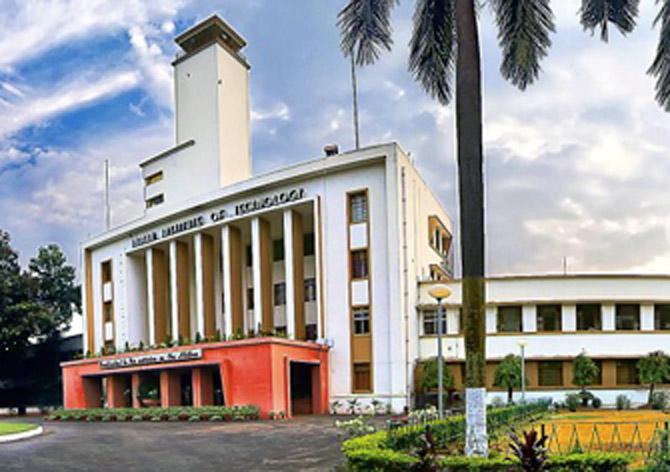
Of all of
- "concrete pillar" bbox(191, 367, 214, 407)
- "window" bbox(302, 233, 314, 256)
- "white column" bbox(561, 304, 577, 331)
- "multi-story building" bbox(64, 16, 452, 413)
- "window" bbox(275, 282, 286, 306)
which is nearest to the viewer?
"multi-story building" bbox(64, 16, 452, 413)

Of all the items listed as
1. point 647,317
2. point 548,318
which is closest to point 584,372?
point 548,318

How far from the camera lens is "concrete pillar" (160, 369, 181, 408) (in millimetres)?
31500

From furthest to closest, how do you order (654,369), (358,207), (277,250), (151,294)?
(151,294) → (277,250) → (358,207) → (654,369)

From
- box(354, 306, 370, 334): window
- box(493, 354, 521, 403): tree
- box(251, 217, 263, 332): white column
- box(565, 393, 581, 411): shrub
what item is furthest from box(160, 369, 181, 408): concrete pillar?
box(565, 393, 581, 411): shrub

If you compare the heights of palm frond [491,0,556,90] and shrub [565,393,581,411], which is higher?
palm frond [491,0,556,90]

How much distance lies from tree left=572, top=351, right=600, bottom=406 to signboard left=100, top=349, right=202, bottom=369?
55.0 feet

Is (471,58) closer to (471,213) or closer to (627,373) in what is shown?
(471,213)

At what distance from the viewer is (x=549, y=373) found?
2975 cm

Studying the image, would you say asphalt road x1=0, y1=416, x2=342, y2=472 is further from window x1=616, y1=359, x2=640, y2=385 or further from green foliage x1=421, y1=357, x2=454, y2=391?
window x1=616, y1=359, x2=640, y2=385

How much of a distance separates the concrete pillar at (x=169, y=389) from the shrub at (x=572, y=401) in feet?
59.7

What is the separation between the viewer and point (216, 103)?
4031 cm

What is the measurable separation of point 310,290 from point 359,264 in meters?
5.37

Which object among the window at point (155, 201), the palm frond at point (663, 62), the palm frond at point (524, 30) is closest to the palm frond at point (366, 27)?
the palm frond at point (524, 30)

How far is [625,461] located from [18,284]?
45.5m
